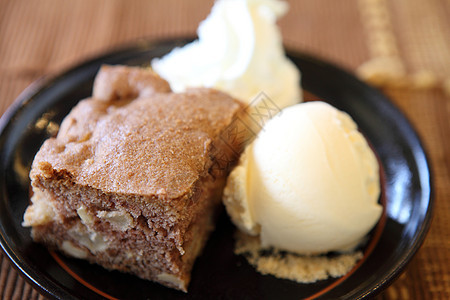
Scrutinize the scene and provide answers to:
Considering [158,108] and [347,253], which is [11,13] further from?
[347,253]

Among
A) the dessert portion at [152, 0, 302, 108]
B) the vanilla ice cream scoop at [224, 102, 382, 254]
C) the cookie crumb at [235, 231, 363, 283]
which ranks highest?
the dessert portion at [152, 0, 302, 108]

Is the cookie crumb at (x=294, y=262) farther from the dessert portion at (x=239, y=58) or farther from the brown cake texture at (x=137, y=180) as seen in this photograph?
the dessert portion at (x=239, y=58)

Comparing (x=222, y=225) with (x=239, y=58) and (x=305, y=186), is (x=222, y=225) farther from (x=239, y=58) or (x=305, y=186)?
(x=239, y=58)

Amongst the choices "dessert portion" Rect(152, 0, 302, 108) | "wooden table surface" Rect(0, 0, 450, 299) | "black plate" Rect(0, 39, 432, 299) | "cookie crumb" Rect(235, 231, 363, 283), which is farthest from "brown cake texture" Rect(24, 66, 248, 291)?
"wooden table surface" Rect(0, 0, 450, 299)

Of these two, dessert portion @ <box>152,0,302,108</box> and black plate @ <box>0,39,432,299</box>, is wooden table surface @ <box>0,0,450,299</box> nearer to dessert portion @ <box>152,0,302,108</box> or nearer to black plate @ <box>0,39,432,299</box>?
black plate @ <box>0,39,432,299</box>

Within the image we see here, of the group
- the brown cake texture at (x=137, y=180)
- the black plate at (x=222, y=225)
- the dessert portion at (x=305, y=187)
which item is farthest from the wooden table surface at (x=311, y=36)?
the brown cake texture at (x=137, y=180)
